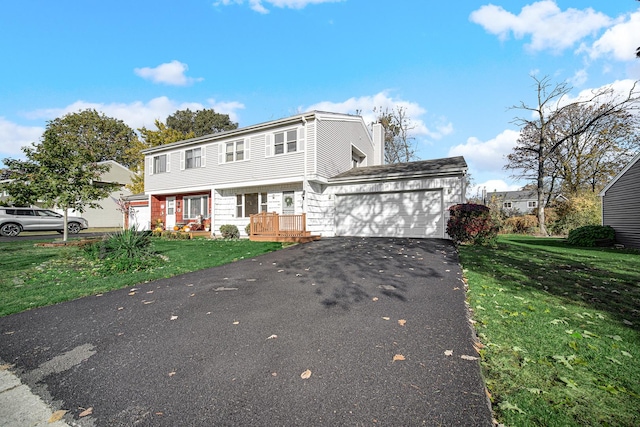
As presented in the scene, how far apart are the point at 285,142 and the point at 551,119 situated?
20.1 metres

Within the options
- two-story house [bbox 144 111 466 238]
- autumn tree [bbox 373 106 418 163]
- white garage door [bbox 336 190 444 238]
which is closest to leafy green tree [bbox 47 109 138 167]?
two-story house [bbox 144 111 466 238]

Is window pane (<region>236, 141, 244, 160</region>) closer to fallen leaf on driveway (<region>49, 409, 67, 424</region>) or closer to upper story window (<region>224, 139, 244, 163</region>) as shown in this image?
upper story window (<region>224, 139, 244, 163</region>)

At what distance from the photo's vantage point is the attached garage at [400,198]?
11.8m

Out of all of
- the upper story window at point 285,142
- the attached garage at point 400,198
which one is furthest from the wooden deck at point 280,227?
the upper story window at point 285,142

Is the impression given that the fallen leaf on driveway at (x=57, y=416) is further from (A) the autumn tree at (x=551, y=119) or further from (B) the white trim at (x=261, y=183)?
(A) the autumn tree at (x=551, y=119)

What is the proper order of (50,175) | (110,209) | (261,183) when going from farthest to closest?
(110,209), (261,183), (50,175)

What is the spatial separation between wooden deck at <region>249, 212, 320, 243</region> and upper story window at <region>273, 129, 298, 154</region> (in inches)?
138

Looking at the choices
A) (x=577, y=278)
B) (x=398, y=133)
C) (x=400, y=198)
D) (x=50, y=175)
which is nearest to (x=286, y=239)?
(x=400, y=198)

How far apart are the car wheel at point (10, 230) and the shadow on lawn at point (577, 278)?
22538mm

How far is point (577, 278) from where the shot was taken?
5.57 metres

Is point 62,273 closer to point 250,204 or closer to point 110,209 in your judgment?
point 250,204

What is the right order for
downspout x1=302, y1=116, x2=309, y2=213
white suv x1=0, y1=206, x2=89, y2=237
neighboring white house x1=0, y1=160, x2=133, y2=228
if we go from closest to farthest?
1. downspout x1=302, y1=116, x2=309, y2=213
2. white suv x1=0, y1=206, x2=89, y2=237
3. neighboring white house x1=0, y1=160, x2=133, y2=228

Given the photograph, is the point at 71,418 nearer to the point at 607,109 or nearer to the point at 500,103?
the point at 500,103

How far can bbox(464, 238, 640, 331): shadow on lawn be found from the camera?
411 cm
